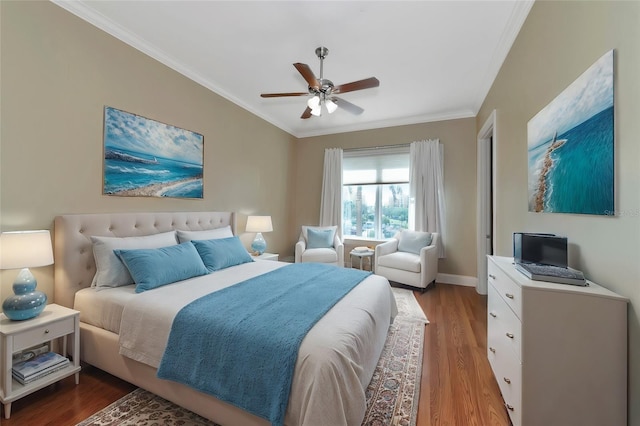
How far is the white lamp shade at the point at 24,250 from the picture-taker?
5.01ft

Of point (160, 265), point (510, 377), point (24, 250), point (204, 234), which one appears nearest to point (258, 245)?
point (204, 234)

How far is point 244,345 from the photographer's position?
4.22ft

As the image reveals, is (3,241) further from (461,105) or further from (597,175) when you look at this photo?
(461,105)

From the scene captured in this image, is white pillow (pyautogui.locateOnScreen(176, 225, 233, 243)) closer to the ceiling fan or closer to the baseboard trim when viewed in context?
the ceiling fan

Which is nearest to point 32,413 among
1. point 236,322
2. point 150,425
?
point 150,425

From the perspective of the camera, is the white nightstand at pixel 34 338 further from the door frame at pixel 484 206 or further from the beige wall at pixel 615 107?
the door frame at pixel 484 206

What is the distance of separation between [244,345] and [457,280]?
394 cm

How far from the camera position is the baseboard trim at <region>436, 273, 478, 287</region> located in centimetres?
409

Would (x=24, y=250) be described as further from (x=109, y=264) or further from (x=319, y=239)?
(x=319, y=239)

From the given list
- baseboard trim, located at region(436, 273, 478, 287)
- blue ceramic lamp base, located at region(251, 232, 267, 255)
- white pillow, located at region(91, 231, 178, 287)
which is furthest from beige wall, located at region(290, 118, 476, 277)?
white pillow, located at region(91, 231, 178, 287)

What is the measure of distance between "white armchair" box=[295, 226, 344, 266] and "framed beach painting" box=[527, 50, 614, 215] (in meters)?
2.97

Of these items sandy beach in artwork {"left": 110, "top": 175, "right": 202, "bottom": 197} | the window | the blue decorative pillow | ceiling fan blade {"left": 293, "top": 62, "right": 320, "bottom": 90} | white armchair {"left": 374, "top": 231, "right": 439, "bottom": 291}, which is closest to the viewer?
ceiling fan blade {"left": 293, "top": 62, "right": 320, "bottom": 90}

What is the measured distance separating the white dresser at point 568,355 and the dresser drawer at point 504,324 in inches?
0.6

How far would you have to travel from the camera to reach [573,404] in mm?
1104
